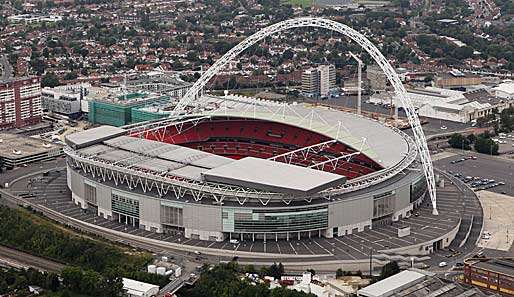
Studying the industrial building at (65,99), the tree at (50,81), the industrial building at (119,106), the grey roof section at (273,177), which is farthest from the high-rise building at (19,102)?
the grey roof section at (273,177)

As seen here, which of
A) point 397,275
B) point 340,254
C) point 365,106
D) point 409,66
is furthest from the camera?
point 409,66

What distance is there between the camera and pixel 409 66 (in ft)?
264

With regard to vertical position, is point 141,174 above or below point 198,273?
above

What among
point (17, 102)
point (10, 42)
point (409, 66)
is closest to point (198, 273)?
point (17, 102)

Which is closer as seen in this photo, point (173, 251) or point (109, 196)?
point (173, 251)

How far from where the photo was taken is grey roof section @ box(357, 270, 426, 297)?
104 feet

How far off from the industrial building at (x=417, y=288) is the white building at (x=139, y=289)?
22.8 feet

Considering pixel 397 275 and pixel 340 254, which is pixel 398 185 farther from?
pixel 397 275

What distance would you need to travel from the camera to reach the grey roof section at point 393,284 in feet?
104

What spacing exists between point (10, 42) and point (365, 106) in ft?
125

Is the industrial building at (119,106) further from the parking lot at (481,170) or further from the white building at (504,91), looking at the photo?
the white building at (504,91)

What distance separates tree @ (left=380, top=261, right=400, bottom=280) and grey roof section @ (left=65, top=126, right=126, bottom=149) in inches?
633

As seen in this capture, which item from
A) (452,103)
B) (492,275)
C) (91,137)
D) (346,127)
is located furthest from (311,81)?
(492,275)

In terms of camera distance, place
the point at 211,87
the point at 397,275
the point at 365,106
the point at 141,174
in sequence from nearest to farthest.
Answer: the point at 397,275 < the point at 141,174 < the point at 365,106 < the point at 211,87
